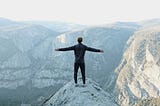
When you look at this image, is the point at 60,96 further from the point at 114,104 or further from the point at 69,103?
the point at 114,104

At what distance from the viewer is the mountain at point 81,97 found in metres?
20.7

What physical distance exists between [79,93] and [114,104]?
2.17m

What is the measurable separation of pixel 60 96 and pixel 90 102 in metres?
2.53

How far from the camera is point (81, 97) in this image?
21.0m

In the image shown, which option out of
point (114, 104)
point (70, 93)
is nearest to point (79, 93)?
point (70, 93)

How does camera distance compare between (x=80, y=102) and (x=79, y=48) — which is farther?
(x=79, y=48)

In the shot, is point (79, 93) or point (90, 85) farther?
point (90, 85)

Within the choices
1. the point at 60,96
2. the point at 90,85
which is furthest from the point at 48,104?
the point at 90,85

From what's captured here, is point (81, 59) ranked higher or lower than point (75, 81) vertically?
higher

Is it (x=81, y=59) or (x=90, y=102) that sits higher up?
(x=81, y=59)

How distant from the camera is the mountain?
813 inches

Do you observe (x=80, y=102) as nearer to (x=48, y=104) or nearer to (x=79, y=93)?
(x=79, y=93)

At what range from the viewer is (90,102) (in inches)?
806

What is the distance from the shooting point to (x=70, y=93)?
21.9m
